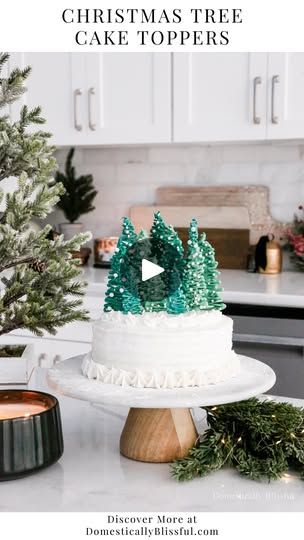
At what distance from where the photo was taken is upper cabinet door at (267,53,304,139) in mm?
2914

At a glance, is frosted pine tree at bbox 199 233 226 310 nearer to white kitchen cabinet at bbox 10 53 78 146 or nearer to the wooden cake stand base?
the wooden cake stand base

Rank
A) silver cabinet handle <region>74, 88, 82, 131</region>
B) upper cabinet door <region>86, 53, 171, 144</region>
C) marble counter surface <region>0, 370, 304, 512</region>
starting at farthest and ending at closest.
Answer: silver cabinet handle <region>74, 88, 82, 131</region> → upper cabinet door <region>86, 53, 171, 144</region> → marble counter surface <region>0, 370, 304, 512</region>

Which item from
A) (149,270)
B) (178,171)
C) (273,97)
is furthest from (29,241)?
(178,171)

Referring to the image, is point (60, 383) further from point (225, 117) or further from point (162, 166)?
point (162, 166)

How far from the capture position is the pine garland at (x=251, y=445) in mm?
1159

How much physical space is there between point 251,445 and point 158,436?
0.55 feet

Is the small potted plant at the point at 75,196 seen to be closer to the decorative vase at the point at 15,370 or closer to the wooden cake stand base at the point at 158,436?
the decorative vase at the point at 15,370

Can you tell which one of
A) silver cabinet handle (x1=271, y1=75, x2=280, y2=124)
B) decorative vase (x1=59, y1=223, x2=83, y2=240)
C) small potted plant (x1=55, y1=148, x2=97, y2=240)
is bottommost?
decorative vase (x1=59, y1=223, x2=83, y2=240)

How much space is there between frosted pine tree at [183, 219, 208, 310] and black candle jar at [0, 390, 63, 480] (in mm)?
316

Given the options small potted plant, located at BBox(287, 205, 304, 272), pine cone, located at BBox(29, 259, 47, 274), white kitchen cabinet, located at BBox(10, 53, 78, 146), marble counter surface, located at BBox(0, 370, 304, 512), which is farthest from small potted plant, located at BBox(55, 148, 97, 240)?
marble counter surface, located at BBox(0, 370, 304, 512)

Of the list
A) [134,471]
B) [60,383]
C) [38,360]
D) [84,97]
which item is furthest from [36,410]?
[84,97]
